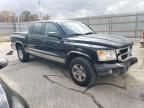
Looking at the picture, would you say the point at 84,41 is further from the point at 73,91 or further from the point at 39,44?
the point at 39,44

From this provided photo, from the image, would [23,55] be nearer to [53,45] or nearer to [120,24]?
[53,45]

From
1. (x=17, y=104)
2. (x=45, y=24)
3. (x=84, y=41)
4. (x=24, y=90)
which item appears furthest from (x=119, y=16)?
(x=17, y=104)

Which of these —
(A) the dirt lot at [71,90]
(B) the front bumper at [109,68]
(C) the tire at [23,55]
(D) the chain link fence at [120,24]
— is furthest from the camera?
(D) the chain link fence at [120,24]

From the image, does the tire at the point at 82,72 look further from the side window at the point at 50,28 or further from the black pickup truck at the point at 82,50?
the side window at the point at 50,28

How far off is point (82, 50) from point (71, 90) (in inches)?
40.2

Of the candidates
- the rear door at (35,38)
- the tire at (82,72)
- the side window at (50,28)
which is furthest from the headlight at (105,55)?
the rear door at (35,38)

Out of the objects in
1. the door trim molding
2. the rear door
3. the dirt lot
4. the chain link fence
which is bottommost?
the dirt lot

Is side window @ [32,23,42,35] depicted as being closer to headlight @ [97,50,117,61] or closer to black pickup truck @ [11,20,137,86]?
black pickup truck @ [11,20,137,86]

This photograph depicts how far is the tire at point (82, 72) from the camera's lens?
13.3 feet

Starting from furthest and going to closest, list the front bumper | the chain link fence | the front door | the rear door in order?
the chain link fence, the rear door, the front door, the front bumper

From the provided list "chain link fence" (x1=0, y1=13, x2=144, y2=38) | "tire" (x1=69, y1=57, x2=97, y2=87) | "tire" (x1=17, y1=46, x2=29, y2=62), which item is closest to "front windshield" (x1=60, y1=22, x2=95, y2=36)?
"tire" (x1=69, y1=57, x2=97, y2=87)

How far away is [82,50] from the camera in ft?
13.6

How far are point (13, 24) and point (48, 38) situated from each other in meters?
25.8

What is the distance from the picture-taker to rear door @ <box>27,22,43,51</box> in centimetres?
588
